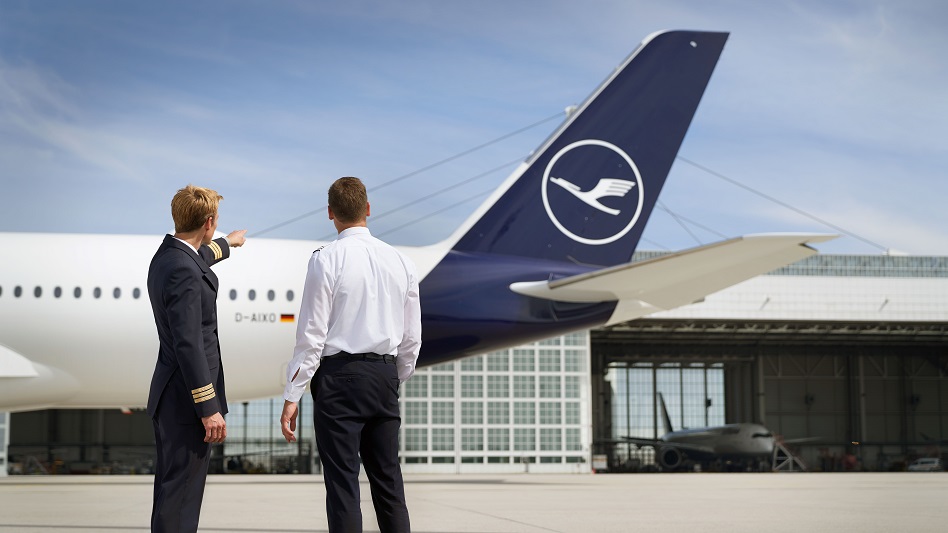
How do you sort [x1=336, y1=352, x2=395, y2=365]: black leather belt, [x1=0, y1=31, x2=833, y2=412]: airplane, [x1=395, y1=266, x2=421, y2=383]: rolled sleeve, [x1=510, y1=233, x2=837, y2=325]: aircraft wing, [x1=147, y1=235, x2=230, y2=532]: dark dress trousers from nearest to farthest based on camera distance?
1. [x1=147, y1=235, x2=230, y2=532]: dark dress trousers
2. [x1=336, y1=352, x2=395, y2=365]: black leather belt
3. [x1=395, y1=266, x2=421, y2=383]: rolled sleeve
4. [x1=510, y1=233, x2=837, y2=325]: aircraft wing
5. [x1=0, y1=31, x2=833, y2=412]: airplane

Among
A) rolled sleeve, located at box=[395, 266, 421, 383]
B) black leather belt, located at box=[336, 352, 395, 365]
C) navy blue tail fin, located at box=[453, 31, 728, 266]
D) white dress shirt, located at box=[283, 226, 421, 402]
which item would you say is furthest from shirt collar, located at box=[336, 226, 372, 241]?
navy blue tail fin, located at box=[453, 31, 728, 266]

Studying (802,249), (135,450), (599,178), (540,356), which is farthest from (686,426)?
(802,249)

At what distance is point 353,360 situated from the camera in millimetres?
4457

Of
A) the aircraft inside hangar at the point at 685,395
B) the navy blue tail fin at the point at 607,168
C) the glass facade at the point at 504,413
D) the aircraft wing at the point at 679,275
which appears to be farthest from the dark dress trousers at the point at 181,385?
the glass facade at the point at 504,413

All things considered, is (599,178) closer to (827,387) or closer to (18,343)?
(18,343)

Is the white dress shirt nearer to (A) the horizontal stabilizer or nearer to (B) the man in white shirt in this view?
(B) the man in white shirt

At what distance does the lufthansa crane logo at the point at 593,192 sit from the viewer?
51.9 feet

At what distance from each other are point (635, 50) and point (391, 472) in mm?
12633

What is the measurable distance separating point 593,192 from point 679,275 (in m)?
3.17

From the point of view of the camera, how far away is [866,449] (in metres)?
56.4

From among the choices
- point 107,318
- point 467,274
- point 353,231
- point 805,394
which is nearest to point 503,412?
point 467,274

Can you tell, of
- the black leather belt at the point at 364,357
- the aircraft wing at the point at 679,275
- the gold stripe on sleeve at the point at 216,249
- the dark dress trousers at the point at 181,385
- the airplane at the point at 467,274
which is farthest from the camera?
the airplane at the point at 467,274

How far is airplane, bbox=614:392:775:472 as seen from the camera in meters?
49.8

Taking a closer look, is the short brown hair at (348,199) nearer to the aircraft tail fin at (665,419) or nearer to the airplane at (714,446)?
the airplane at (714,446)
